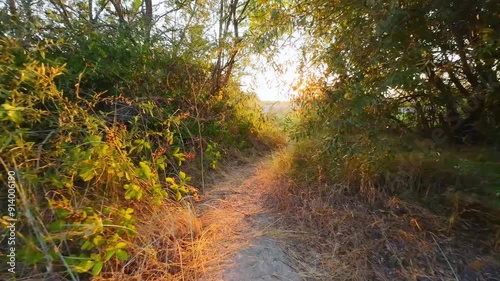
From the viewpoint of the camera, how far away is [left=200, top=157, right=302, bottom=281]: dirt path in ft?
5.37

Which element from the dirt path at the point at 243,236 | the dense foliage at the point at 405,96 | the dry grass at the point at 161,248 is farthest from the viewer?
the dense foliage at the point at 405,96

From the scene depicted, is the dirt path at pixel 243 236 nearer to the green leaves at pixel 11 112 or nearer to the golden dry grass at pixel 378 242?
the golden dry grass at pixel 378 242

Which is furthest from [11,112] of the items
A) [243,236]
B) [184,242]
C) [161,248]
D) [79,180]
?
[243,236]

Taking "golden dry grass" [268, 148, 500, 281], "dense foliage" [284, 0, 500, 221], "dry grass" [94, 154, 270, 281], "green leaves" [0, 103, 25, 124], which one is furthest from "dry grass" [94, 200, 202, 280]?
"dense foliage" [284, 0, 500, 221]

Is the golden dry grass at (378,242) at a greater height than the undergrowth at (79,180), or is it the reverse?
the undergrowth at (79,180)

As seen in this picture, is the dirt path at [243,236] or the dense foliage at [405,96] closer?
the dirt path at [243,236]

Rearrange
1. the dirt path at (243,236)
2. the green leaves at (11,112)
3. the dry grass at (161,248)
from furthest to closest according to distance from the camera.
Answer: the dirt path at (243,236), the dry grass at (161,248), the green leaves at (11,112)

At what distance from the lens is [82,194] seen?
1.64 meters

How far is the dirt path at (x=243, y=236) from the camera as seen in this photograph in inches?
64.4

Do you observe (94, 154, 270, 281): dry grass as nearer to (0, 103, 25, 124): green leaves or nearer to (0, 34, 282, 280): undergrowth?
(0, 34, 282, 280): undergrowth

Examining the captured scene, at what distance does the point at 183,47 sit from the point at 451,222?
3.37m

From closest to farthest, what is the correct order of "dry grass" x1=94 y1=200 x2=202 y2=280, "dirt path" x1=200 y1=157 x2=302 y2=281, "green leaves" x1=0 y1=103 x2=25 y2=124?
"green leaves" x1=0 y1=103 x2=25 y2=124 → "dry grass" x1=94 y1=200 x2=202 y2=280 → "dirt path" x1=200 y1=157 x2=302 y2=281

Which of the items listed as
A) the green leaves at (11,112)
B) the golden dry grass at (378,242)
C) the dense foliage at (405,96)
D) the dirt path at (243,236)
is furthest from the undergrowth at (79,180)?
the dense foliage at (405,96)

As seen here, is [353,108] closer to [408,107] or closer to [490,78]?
[408,107]
